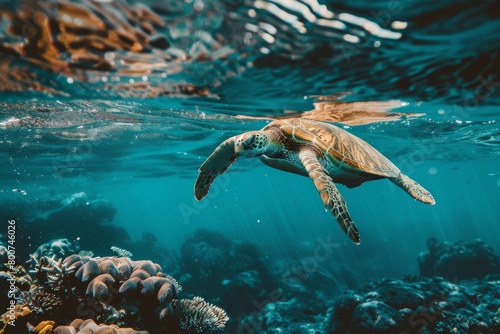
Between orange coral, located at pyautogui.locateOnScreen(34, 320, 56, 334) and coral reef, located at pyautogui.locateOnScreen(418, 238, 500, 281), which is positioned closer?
orange coral, located at pyautogui.locateOnScreen(34, 320, 56, 334)

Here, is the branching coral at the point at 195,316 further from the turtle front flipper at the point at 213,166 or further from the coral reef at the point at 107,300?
the turtle front flipper at the point at 213,166

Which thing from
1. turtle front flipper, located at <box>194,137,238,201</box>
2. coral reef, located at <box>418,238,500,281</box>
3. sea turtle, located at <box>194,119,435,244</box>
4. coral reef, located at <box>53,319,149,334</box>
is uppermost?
sea turtle, located at <box>194,119,435,244</box>

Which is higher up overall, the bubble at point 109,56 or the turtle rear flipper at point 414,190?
the bubble at point 109,56

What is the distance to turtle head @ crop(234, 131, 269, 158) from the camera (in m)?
5.14

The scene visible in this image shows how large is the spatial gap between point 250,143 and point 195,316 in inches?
131

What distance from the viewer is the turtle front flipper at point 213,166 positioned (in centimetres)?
605

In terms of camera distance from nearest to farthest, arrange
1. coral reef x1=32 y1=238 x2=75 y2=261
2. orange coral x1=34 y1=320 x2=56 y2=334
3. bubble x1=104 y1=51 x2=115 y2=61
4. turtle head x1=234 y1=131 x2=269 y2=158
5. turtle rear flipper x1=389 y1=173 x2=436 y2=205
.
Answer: orange coral x1=34 y1=320 x2=56 y2=334 → turtle head x1=234 y1=131 x2=269 y2=158 → bubble x1=104 y1=51 x2=115 y2=61 → turtle rear flipper x1=389 y1=173 x2=436 y2=205 → coral reef x1=32 y1=238 x2=75 y2=261

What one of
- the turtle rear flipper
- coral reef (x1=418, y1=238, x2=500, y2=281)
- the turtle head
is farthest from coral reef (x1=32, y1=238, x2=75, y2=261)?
coral reef (x1=418, y1=238, x2=500, y2=281)

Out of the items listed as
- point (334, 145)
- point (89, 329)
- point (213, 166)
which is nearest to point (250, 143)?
point (213, 166)

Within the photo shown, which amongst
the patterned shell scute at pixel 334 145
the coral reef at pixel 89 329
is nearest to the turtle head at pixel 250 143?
the patterned shell scute at pixel 334 145

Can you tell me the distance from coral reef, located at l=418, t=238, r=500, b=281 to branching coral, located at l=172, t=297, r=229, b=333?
545 inches

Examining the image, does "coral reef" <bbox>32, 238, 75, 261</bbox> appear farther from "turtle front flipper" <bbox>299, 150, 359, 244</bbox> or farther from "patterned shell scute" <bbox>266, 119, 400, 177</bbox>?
"turtle front flipper" <bbox>299, 150, 359, 244</bbox>

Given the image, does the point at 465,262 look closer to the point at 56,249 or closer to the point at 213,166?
the point at 213,166

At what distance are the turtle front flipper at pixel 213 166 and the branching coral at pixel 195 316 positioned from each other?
213 cm
